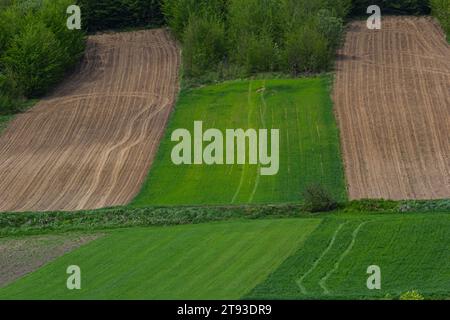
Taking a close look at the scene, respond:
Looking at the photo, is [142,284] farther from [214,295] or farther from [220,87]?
[220,87]

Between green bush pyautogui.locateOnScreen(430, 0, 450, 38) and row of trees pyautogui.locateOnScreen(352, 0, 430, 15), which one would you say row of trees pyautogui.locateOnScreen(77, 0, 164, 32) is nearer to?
row of trees pyautogui.locateOnScreen(352, 0, 430, 15)

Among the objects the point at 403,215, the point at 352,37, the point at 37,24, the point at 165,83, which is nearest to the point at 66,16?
the point at 37,24

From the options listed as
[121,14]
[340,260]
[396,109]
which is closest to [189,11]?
[121,14]

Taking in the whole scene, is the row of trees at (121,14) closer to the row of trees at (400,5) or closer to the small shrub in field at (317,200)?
the row of trees at (400,5)
